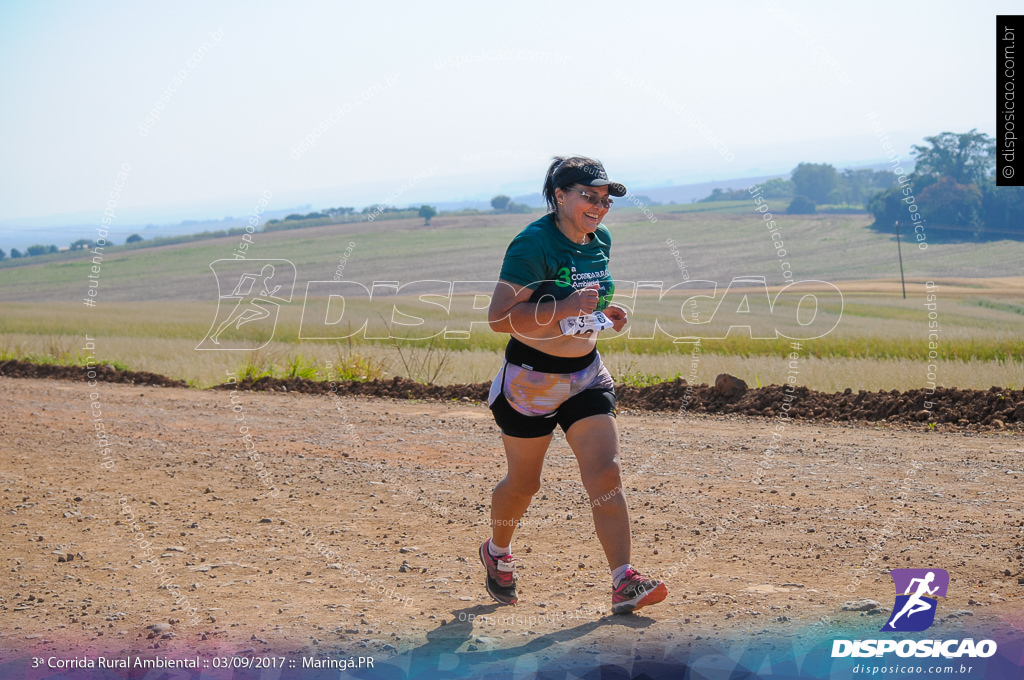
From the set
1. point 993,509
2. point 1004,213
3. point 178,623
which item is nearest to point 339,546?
point 178,623

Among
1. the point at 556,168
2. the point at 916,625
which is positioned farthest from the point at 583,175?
the point at 916,625

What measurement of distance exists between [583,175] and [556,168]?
0.63ft

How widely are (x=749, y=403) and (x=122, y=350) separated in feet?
47.5

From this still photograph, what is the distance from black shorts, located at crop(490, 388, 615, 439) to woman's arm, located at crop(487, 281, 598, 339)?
40 cm

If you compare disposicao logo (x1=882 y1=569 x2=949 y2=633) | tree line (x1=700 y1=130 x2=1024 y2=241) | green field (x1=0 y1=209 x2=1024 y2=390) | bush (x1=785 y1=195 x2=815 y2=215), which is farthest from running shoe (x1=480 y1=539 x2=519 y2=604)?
bush (x1=785 y1=195 x2=815 y2=215)

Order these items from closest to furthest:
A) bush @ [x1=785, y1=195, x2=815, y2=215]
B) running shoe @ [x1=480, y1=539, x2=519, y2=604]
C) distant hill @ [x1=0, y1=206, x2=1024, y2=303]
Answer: running shoe @ [x1=480, y1=539, x2=519, y2=604], distant hill @ [x1=0, y1=206, x2=1024, y2=303], bush @ [x1=785, y1=195, x2=815, y2=215]

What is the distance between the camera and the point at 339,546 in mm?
5359

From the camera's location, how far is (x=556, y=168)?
409cm

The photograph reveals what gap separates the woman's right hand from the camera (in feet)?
12.6

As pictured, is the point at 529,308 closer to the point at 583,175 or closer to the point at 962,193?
the point at 583,175

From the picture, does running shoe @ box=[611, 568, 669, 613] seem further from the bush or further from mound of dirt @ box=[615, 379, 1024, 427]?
the bush

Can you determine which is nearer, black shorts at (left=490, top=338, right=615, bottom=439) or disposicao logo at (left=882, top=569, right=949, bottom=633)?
disposicao logo at (left=882, top=569, right=949, bottom=633)

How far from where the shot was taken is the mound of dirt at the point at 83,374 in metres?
12.9

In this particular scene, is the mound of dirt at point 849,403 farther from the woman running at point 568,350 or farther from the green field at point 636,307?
the woman running at point 568,350
